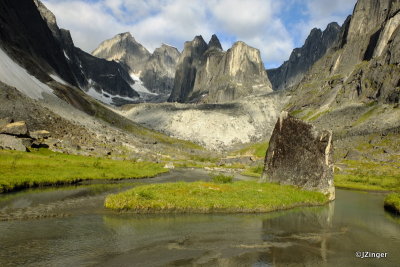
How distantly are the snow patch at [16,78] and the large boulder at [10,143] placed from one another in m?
54.6

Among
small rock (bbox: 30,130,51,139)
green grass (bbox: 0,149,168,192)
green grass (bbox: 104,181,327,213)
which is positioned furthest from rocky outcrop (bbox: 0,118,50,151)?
green grass (bbox: 104,181,327,213)

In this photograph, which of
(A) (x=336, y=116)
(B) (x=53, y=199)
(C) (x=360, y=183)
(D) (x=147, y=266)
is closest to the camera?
(D) (x=147, y=266)

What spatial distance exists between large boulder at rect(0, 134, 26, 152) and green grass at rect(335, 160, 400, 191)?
67868 millimetres

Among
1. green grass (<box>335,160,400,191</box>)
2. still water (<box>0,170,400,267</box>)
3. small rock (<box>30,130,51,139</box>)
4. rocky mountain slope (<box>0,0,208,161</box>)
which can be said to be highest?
rocky mountain slope (<box>0,0,208,161</box>)

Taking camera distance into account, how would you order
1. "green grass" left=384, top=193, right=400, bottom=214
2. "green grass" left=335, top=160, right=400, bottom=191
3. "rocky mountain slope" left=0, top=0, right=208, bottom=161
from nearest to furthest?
"green grass" left=384, top=193, right=400, bottom=214
"green grass" left=335, top=160, right=400, bottom=191
"rocky mountain slope" left=0, top=0, right=208, bottom=161

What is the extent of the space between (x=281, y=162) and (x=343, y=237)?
2174 centimetres

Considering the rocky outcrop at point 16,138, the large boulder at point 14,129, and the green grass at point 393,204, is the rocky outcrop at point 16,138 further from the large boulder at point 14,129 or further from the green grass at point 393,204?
the green grass at point 393,204

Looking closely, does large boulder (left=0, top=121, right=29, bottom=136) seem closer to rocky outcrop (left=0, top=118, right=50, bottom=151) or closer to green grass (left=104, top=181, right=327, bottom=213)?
rocky outcrop (left=0, top=118, right=50, bottom=151)

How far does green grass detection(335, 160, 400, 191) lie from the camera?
66369 mm

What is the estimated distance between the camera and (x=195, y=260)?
21594 mm

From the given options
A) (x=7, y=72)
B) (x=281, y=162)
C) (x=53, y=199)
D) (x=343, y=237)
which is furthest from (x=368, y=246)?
(x=7, y=72)

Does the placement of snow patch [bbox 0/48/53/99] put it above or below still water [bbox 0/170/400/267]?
above

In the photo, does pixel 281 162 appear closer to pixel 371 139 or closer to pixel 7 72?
pixel 371 139

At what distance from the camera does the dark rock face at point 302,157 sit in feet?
151
